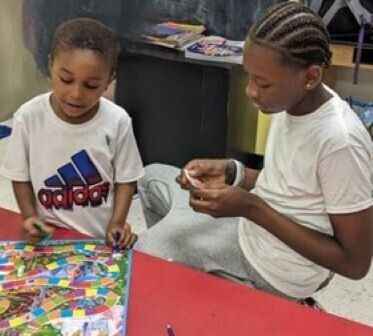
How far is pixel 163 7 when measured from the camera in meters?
2.75

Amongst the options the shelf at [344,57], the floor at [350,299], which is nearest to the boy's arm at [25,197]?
the floor at [350,299]

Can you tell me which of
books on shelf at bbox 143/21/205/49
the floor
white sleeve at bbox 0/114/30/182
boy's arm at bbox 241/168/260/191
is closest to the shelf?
books on shelf at bbox 143/21/205/49

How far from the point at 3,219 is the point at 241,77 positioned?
1489 mm

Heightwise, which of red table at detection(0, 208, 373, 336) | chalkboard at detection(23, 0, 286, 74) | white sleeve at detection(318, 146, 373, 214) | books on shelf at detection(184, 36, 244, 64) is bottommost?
red table at detection(0, 208, 373, 336)

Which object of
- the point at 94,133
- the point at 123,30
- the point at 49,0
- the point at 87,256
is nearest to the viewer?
the point at 87,256

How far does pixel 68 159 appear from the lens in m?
1.33

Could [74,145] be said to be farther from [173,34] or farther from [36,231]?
[173,34]

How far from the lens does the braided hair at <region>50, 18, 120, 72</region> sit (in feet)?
4.15

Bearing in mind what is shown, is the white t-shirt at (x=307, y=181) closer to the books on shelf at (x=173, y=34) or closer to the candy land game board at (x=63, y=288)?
the candy land game board at (x=63, y=288)

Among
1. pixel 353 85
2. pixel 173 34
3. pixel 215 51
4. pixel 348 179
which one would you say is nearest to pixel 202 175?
pixel 348 179

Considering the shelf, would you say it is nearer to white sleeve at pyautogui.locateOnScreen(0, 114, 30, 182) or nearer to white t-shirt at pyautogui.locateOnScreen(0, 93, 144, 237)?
white t-shirt at pyautogui.locateOnScreen(0, 93, 144, 237)

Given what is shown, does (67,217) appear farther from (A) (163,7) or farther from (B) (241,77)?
(A) (163,7)

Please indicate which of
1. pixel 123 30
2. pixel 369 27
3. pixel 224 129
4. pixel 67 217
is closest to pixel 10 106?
pixel 123 30

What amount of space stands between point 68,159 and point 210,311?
0.51 meters
